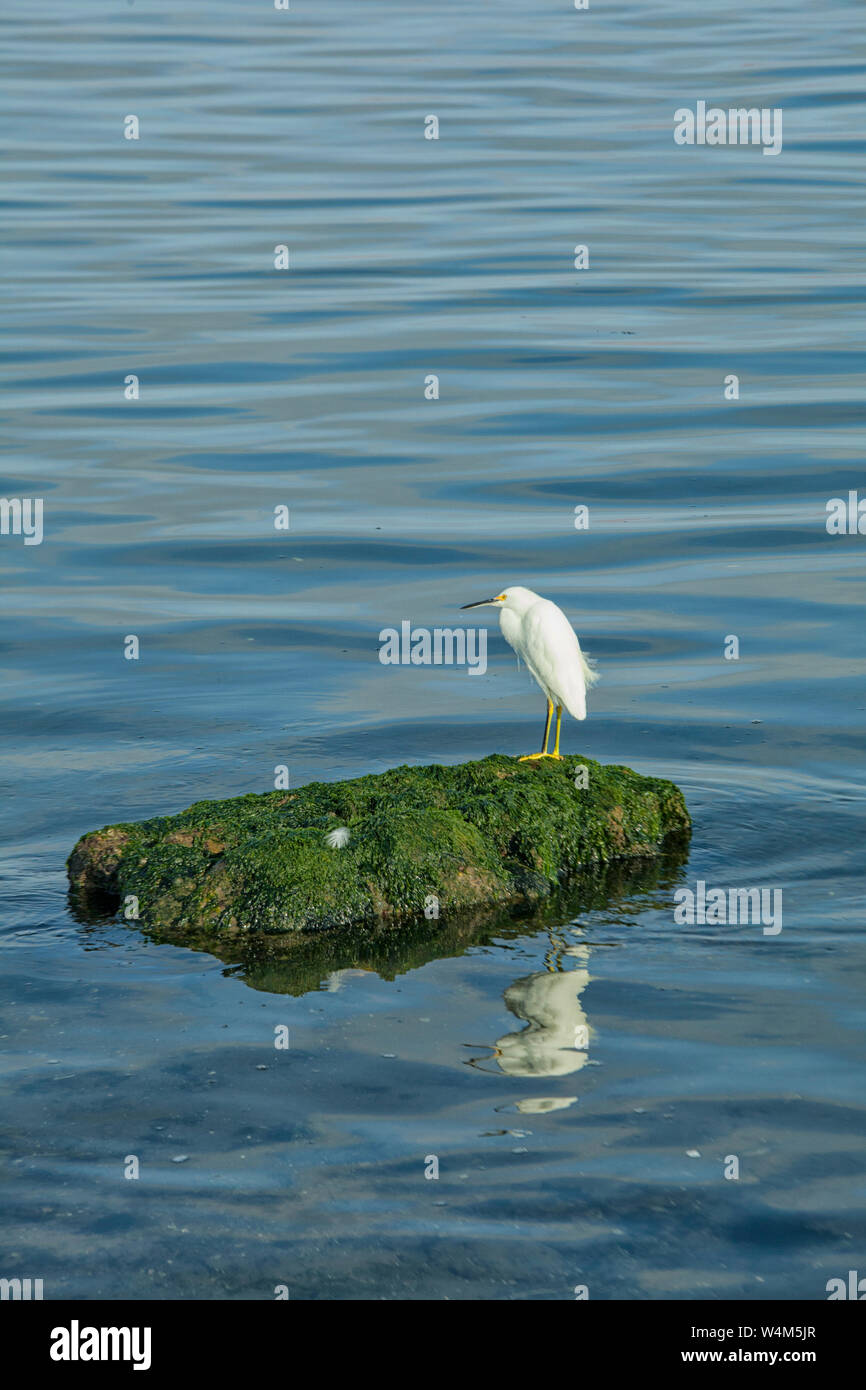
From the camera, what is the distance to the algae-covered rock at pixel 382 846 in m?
9.63

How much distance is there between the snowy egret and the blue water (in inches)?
47.0

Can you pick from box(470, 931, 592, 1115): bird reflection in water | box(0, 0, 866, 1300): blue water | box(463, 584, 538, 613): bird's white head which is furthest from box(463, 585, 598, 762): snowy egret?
box(470, 931, 592, 1115): bird reflection in water

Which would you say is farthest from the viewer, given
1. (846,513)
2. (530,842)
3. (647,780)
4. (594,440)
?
(594,440)

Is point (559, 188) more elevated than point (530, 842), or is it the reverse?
point (559, 188)

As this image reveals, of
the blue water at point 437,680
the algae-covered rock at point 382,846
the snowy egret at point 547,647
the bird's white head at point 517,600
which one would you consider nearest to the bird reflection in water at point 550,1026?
the blue water at point 437,680

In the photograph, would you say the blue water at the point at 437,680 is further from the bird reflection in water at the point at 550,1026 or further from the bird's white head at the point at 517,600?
the bird's white head at the point at 517,600

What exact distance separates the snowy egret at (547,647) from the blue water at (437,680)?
119 cm

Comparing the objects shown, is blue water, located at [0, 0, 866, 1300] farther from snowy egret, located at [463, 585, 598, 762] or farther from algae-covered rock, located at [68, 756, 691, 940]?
snowy egret, located at [463, 585, 598, 762]

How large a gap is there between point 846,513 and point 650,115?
34052mm

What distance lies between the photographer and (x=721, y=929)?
961cm

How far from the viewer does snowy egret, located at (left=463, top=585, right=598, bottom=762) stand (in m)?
11.3

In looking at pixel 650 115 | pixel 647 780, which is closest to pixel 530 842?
pixel 647 780
